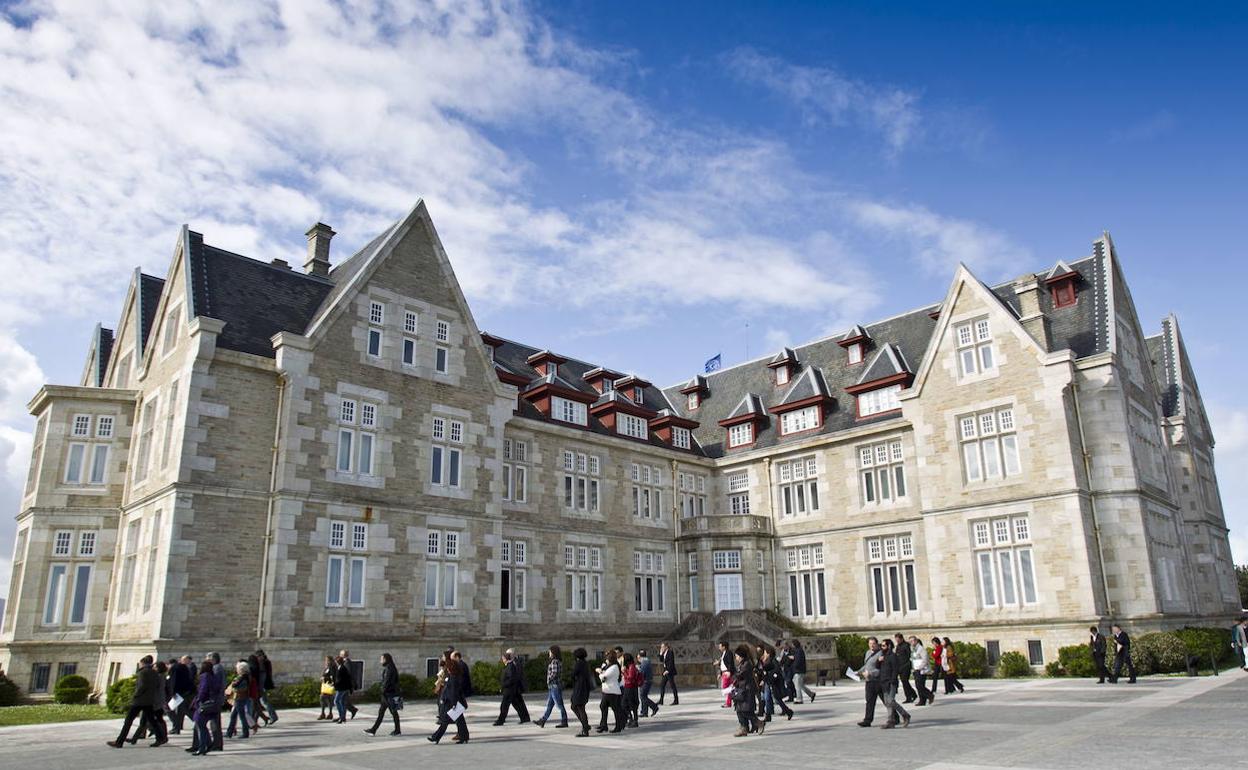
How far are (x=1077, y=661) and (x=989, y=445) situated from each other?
8335mm

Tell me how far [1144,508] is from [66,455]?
38.1m

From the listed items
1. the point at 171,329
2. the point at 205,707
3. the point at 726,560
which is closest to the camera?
the point at 205,707

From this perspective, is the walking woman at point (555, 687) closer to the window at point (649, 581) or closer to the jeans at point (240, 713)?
the jeans at point (240, 713)

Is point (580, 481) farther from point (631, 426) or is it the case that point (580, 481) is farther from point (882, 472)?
point (882, 472)

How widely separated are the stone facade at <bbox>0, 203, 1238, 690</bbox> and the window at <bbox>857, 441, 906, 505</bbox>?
0.10 metres

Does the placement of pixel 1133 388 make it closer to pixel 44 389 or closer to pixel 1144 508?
pixel 1144 508

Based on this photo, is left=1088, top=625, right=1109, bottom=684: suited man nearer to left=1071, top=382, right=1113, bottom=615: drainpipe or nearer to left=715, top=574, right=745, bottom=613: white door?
left=1071, top=382, right=1113, bottom=615: drainpipe

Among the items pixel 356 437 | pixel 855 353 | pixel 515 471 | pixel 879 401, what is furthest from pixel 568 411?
pixel 855 353

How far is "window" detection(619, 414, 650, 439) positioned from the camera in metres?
41.2

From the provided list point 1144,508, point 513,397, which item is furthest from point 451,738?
point 1144,508

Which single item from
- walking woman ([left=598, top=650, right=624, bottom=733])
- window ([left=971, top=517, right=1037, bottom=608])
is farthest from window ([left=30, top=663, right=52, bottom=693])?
window ([left=971, top=517, right=1037, bottom=608])

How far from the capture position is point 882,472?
122 feet

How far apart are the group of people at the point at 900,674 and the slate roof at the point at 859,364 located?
43.5 ft

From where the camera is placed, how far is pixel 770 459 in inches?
1622
